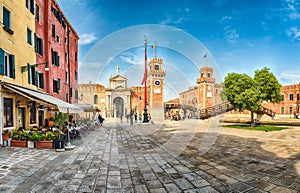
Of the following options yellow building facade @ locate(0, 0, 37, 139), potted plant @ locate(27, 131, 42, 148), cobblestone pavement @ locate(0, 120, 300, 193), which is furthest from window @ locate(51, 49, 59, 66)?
cobblestone pavement @ locate(0, 120, 300, 193)

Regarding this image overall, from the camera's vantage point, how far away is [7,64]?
9906 mm

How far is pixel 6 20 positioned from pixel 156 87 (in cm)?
3300

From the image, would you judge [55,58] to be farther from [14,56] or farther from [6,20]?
[6,20]

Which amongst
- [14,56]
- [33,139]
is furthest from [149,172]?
[14,56]

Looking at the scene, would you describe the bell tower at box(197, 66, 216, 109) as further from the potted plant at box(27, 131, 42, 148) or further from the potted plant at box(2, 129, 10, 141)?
the potted plant at box(2, 129, 10, 141)

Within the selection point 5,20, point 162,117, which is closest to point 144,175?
point 5,20

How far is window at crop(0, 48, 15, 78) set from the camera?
9219 millimetres

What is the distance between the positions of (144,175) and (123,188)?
91 centimetres

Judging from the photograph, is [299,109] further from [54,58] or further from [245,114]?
[54,58]

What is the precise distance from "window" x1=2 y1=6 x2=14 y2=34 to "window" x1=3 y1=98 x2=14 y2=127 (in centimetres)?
386

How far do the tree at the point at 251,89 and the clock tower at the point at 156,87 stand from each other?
19864 millimetres

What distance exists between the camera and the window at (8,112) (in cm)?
938

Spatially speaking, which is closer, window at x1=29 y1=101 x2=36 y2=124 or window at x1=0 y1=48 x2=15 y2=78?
window at x1=0 y1=48 x2=15 y2=78

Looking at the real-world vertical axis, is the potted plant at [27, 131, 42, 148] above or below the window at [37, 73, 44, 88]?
below
